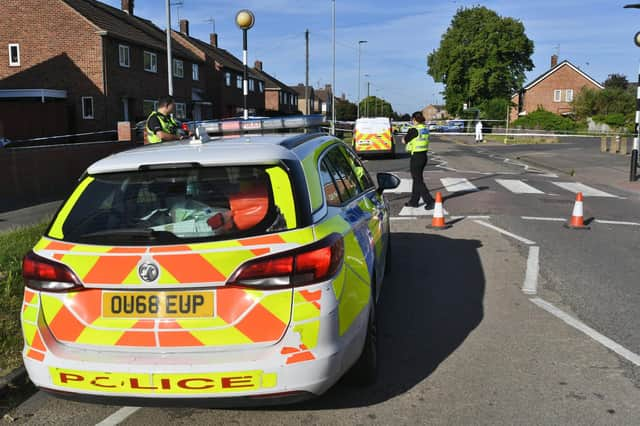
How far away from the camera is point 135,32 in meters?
35.9

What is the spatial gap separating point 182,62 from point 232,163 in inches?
1609

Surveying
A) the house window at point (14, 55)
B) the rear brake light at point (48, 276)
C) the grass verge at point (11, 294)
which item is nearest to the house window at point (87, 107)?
the house window at point (14, 55)

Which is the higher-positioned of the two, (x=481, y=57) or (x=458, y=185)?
(x=481, y=57)

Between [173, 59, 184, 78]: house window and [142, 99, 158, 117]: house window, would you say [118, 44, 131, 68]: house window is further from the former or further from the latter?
[173, 59, 184, 78]: house window

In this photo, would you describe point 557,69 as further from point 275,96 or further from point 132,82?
point 132,82

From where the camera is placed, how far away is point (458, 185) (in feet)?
51.5

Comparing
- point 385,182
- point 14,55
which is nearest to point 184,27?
point 14,55

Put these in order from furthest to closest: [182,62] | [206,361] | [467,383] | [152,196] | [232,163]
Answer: [182,62]
[467,383]
[152,196]
[232,163]
[206,361]

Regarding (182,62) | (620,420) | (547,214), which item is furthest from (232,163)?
(182,62)

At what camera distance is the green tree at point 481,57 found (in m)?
67.1

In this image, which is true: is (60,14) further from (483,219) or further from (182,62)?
(483,219)

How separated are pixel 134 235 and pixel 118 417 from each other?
1146 millimetres

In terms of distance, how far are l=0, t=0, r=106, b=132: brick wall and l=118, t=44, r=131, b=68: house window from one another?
1809 millimetres

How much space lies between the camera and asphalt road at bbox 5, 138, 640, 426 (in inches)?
138
